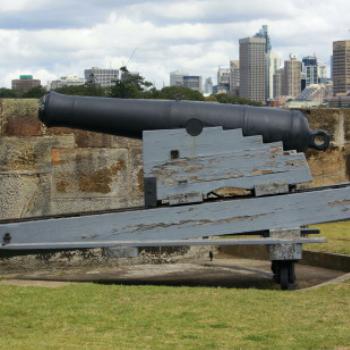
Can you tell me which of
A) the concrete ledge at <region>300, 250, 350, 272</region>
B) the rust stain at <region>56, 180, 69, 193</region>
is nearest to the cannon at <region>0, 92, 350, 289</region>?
the concrete ledge at <region>300, 250, 350, 272</region>

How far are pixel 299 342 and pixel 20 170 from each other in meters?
5.00

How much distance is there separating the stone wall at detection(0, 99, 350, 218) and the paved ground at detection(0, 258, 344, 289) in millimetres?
829

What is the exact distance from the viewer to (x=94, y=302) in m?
5.77

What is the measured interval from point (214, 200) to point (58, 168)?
108 inches

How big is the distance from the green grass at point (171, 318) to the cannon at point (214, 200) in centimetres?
42

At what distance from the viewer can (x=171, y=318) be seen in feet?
17.0

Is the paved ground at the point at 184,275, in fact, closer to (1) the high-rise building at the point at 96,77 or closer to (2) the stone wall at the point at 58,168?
(2) the stone wall at the point at 58,168

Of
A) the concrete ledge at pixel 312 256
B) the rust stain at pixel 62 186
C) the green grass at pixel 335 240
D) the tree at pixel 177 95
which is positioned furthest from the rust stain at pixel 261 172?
the rust stain at pixel 62 186

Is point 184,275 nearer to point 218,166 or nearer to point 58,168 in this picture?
point 218,166

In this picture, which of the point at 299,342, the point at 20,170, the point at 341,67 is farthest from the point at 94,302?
the point at 341,67

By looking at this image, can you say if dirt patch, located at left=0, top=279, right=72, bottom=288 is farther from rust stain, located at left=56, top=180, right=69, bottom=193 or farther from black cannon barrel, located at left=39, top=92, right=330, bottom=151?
rust stain, located at left=56, top=180, right=69, bottom=193

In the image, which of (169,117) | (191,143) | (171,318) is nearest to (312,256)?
(191,143)

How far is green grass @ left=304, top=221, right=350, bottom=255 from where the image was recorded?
8.41 meters

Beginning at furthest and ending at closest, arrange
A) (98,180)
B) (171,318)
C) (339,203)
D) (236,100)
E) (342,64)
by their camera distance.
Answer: (342,64) < (236,100) < (98,180) < (339,203) < (171,318)
